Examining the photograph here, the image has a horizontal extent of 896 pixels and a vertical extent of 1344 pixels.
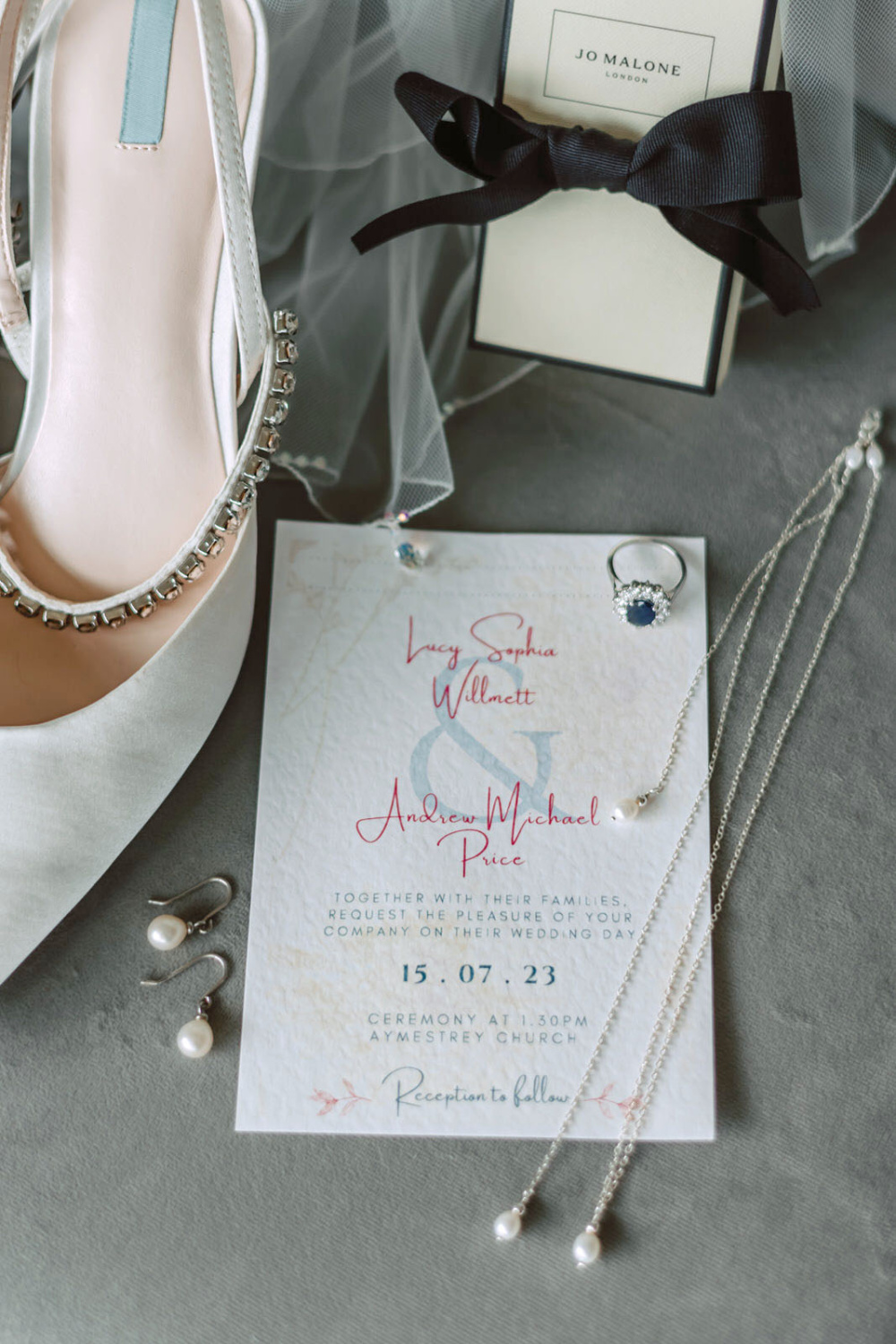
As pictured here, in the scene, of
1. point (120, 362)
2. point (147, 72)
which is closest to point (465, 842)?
point (120, 362)

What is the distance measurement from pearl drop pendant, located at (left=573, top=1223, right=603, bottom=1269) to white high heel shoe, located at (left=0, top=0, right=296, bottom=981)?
1.04 feet

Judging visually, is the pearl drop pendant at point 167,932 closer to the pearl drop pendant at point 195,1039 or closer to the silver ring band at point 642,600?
the pearl drop pendant at point 195,1039

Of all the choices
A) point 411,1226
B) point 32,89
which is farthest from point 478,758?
point 32,89

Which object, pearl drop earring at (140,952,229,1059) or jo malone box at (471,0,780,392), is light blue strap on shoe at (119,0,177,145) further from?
pearl drop earring at (140,952,229,1059)

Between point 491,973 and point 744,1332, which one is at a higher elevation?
point 491,973

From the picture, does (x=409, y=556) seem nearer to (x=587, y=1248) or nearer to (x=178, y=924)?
(x=178, y=924)

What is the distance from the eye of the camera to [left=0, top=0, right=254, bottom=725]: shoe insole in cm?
56

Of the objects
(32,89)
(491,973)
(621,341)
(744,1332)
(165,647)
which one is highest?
(32,89)

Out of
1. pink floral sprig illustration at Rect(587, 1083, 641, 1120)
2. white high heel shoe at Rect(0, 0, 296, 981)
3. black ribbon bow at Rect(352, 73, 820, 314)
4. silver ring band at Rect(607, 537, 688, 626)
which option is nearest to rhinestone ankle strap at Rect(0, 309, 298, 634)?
white high heel shoe at Rect(0, 0, 296, 981)

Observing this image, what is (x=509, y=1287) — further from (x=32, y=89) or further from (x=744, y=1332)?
(x=32, y=89)

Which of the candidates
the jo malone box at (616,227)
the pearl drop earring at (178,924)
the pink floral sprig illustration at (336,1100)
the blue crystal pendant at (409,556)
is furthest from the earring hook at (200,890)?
the jo malone box at (616,227)

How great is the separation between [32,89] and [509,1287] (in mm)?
717

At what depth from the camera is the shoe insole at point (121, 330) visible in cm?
56

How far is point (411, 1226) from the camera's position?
20.3 inches
